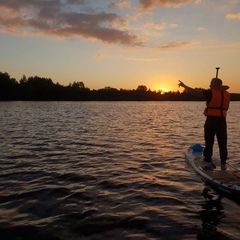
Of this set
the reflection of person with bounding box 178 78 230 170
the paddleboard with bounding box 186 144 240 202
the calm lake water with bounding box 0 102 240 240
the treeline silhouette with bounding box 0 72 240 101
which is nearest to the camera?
the calm lake water with bounding box 0 102 240 240

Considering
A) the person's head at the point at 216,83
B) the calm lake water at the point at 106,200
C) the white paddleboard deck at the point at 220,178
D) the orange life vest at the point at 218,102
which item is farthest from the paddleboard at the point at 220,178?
the person's head at the point at 216,83

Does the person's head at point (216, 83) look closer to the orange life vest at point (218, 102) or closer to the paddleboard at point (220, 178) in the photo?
the orange life vest at point (218, 102)

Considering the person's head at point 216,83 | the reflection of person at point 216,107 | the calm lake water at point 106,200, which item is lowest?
the calm lake water at point 106,200

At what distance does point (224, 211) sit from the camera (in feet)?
22.0

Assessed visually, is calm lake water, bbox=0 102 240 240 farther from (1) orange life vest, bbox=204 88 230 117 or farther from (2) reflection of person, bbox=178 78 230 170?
(1) orange life vest, bbox=204 88 230 117

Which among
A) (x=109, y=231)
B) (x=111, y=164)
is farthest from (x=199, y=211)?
(x=111, y=164)

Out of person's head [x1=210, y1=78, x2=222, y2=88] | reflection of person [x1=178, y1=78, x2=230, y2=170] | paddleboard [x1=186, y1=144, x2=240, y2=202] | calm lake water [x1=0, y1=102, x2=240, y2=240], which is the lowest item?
calm lake water [x1=0, y1=102, x2=240, y2=240]

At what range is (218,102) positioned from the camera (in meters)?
8.86

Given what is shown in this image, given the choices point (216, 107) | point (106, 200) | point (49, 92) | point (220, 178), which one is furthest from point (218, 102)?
point (49, 92)

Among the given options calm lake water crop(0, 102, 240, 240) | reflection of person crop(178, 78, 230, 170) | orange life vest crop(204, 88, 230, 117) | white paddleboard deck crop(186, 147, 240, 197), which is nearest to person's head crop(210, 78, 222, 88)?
reflection of person crop(178, 78, 230, 170)

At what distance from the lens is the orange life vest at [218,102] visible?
882 cm

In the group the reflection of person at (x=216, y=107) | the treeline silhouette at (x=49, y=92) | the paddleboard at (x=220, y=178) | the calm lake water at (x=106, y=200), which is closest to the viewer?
the calm lake water at (x=106, y=200)

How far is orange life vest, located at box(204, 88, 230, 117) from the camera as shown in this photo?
8820 mm

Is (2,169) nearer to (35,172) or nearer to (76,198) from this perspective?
(35,172)
